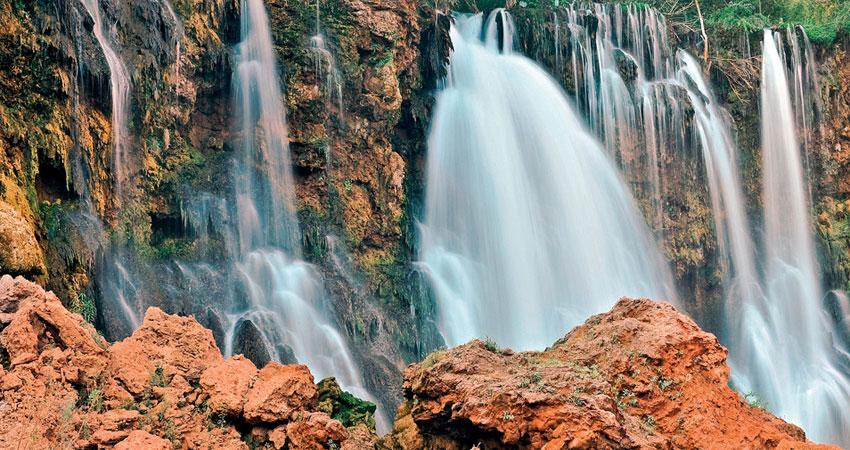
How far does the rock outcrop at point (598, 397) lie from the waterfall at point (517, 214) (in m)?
10.6

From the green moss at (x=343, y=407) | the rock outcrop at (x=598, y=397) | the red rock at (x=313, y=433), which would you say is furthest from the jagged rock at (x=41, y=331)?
the rock outcrop at (x=598, y=397)

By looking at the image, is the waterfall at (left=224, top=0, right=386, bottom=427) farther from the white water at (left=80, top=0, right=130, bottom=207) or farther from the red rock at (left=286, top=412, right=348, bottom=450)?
the red rock at (left=286, top=412, right=348, bottom=450)

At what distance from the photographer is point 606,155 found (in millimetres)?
23406

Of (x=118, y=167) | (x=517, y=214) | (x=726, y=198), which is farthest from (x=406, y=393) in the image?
(x=726, y=198)

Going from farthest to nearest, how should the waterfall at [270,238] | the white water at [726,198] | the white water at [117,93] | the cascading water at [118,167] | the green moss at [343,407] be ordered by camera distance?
1. the white water at [726,198]
2. the waterfall at [270,238]
3. the white water at [117,93]
4. the cascading water at [118,167]
5. the green moss at [343,407]

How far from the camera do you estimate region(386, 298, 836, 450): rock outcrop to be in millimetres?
6102

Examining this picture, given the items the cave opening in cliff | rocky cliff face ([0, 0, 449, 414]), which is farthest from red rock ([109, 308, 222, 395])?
the cave opening in cliff

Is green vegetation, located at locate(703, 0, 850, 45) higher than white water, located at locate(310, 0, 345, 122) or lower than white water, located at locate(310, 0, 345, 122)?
higher

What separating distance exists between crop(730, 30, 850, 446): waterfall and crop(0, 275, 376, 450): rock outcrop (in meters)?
Result: 18.1

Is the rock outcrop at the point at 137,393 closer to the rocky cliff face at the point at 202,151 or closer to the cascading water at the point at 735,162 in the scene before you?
the rocky cliff face at the point at 202,151

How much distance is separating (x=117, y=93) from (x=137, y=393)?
28.2 ft

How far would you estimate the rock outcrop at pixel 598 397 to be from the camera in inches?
240

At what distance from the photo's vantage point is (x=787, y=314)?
85.8 feet

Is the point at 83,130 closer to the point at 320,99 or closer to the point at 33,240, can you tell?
the point at 33,240
